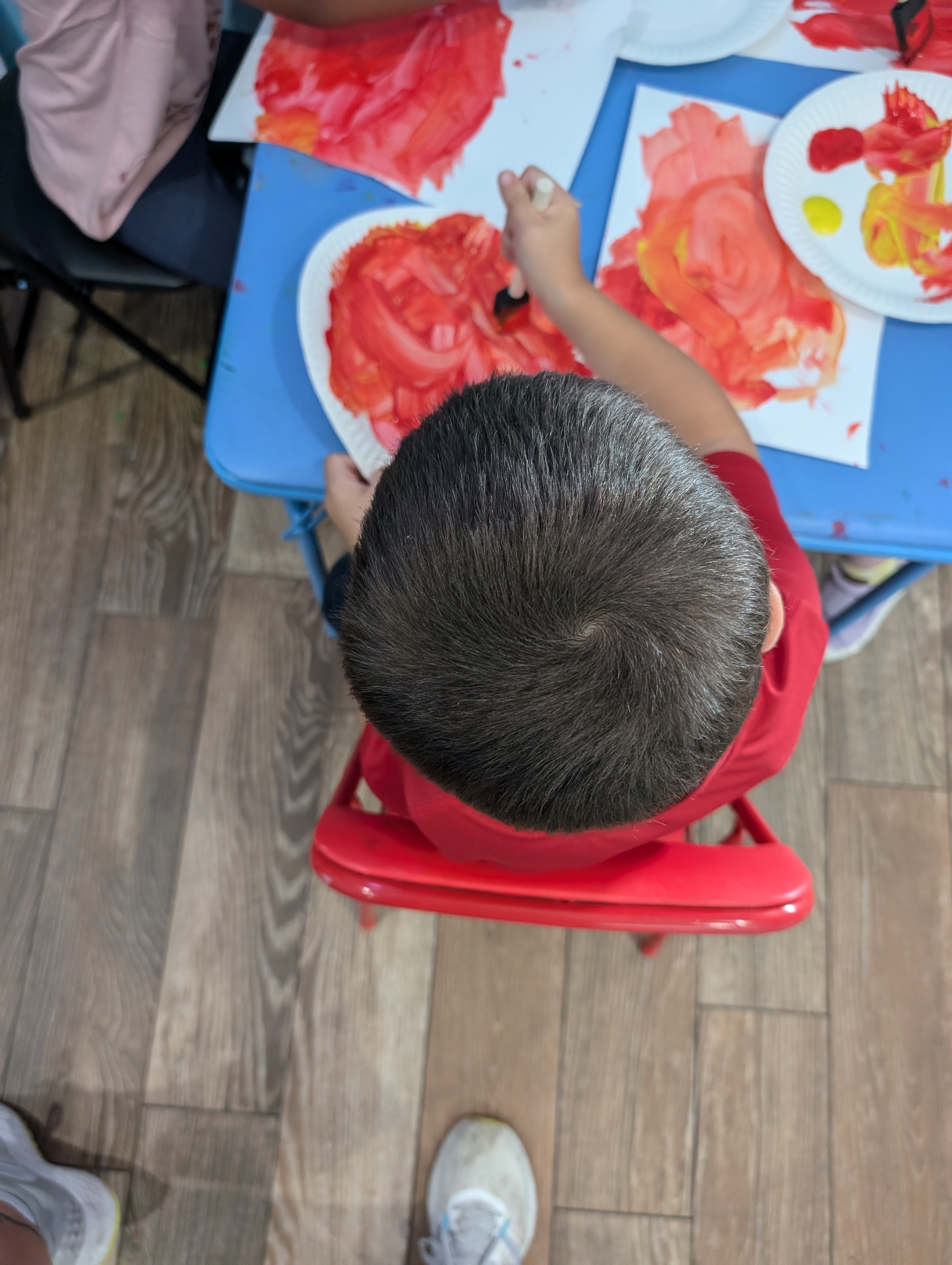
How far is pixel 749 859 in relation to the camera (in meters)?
0.55

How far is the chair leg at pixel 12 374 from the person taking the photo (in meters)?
1.23

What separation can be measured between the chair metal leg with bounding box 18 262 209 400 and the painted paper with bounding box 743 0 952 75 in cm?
80

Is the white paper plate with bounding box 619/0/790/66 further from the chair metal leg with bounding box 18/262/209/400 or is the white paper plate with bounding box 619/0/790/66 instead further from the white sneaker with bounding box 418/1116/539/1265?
the white sneaker with bounding box 418/1116/539/1265

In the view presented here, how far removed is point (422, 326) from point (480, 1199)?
1.03 meters

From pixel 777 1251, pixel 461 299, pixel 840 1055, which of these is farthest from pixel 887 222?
pixel 777 1251

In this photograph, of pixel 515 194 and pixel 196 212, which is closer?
pixel 515 194

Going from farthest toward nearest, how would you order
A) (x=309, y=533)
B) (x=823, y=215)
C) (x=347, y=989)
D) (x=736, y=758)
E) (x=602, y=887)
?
(x=347, y=989) → (x=309, y=533) → (x=823, y=215) → (x=736, y=758) → (x=602, y=887)

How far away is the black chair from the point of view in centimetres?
95

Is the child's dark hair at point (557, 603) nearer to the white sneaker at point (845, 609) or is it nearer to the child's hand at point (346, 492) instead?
the child's hand at point (346, 492)

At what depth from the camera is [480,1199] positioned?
1031mm

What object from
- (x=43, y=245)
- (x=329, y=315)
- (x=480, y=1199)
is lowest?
(x=480, y=1199)

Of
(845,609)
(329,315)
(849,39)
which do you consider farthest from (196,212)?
(845,609)

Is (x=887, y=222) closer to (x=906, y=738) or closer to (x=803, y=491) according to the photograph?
(x=803, y=491)

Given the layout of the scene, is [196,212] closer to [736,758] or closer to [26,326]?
[26,326]
